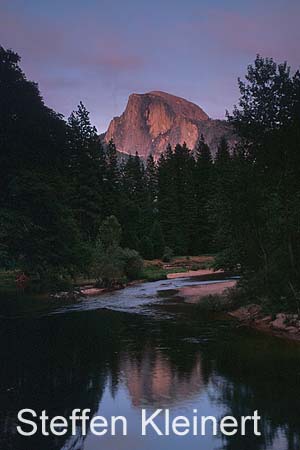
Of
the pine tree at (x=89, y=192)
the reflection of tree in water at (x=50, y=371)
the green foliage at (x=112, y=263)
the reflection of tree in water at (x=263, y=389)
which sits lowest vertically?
the reflection of tree in water at (x=263, y=389)

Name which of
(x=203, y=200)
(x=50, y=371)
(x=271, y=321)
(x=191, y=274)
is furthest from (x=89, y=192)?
(x=50, y=371)

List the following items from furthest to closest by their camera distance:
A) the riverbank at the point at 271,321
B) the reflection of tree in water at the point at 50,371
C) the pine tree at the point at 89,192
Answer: the pine tree at the point at 89,192 → the riverbank at the point at 271,321 → the reflection of tree in water at the point at 50,371

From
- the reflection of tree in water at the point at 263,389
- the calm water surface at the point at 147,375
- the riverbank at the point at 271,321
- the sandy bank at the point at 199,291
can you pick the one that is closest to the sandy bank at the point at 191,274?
the sandy bank at the point at 199,291

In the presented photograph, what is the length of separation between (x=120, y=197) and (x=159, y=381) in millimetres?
58034

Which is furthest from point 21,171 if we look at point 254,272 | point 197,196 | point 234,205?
point 197,196

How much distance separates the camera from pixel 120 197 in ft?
236

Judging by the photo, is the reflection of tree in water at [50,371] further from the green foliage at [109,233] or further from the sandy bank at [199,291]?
the green foliage at [109,233]

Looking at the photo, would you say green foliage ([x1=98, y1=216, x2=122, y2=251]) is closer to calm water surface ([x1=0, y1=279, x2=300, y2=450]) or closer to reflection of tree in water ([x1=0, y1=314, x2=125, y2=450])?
calm water surface ([x1=0, y1=279, x2=300, y2=450])

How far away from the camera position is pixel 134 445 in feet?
33.9

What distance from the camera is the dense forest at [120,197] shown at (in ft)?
25.4

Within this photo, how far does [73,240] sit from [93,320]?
1786 cm

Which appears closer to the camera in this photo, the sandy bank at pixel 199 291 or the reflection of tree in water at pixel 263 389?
the reflection of tree in water at pixel 263 389

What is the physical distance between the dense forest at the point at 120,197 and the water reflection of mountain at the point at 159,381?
419 cm

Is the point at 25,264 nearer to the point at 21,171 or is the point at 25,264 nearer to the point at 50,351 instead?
the point at 21,171
